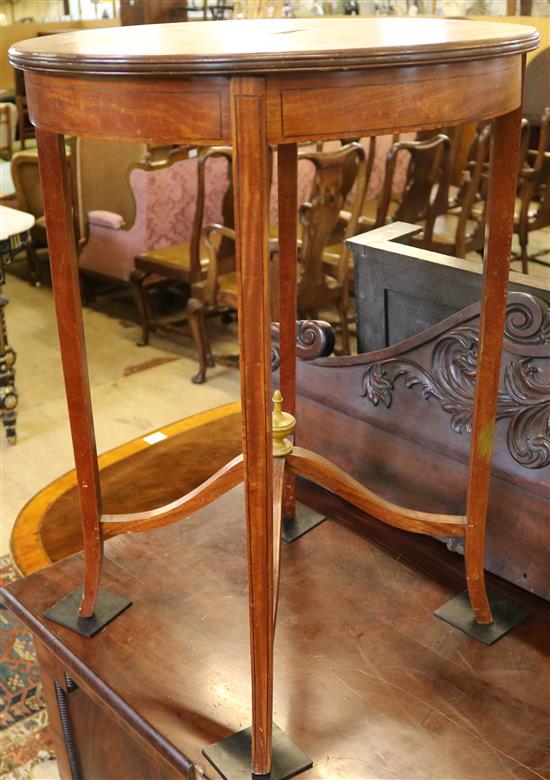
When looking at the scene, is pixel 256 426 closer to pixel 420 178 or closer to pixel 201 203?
pixel 201 203

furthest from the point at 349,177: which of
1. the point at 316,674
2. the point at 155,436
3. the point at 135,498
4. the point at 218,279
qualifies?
the point at 316,674

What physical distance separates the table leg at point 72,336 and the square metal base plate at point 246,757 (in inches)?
→ 11.0

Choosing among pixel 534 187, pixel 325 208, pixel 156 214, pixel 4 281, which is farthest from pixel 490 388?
pixel 534 187

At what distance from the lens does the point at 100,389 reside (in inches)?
131

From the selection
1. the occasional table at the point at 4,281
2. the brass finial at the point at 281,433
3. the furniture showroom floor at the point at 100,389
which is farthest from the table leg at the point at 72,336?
the occasional table at the point at 4,281

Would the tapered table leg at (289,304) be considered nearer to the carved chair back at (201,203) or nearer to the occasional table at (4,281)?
the occasional table at (4,281)

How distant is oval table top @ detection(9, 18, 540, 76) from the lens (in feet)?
2.27

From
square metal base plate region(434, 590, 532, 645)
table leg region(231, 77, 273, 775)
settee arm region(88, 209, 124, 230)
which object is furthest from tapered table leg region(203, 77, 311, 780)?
settee arm region(88, 209, 124, 230)

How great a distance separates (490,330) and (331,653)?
0.44 meters

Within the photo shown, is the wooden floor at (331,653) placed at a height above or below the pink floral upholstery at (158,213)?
above

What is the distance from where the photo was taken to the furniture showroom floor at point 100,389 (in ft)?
9.23

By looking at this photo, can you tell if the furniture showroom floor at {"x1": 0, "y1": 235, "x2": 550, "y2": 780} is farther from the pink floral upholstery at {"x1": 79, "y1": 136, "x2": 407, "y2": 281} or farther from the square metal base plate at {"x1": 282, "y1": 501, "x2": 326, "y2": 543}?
the square metal base plate at {"x1": 282, "y1": 501, "x2": 326, "y2": 543}

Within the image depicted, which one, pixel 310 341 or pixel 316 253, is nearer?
pixel 310 341

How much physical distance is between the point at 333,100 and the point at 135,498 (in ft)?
3.22
